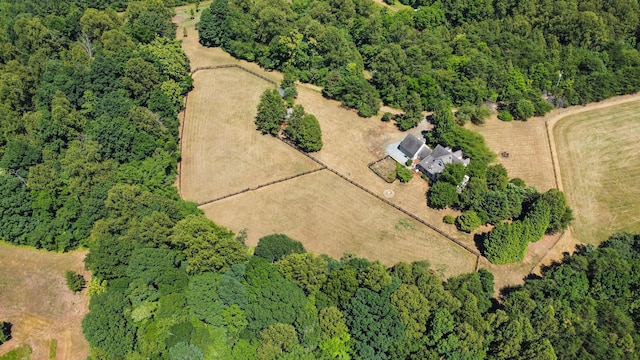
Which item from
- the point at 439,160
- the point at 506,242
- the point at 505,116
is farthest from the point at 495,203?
the point at 505,116

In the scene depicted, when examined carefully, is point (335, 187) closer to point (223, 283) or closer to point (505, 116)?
point (223, 283)

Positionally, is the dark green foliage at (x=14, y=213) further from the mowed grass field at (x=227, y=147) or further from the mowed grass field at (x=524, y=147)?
the mowed grass field at (x=524, y=147)

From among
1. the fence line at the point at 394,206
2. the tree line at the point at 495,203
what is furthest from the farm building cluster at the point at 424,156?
the fence line at the point at 394,206

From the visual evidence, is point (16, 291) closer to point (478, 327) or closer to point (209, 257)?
point (209, 257)

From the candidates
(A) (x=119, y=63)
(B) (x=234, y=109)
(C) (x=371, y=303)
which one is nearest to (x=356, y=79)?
(B) (x=234, y=109)

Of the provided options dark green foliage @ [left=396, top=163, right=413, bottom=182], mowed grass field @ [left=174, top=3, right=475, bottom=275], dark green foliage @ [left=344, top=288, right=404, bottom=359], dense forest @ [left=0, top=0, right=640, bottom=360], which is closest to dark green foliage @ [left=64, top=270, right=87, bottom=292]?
dense forest @ [left=0, top=0, right=640, bottom=360]

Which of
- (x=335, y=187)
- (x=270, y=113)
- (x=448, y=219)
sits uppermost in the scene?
(x=270, y=113)

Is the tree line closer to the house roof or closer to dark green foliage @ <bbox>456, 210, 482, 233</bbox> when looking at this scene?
dark green foliage @ <bbox>456, 210, 482, 233</bbox>
